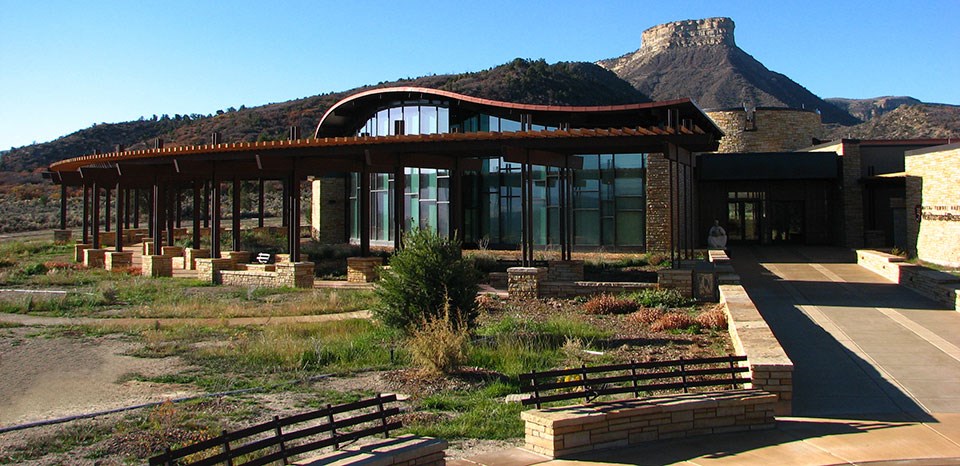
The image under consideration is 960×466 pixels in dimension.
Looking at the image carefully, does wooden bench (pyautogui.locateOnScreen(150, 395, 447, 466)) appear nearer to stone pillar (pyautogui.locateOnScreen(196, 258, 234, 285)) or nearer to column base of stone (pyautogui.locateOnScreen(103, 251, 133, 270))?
stone pillar (pyautogui.locateOnScreen(196, 258, 234, 285))

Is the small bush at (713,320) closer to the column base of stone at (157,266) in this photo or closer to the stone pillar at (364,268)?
the stone pillar at (364,268)

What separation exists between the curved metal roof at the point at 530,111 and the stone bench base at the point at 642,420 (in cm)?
1630

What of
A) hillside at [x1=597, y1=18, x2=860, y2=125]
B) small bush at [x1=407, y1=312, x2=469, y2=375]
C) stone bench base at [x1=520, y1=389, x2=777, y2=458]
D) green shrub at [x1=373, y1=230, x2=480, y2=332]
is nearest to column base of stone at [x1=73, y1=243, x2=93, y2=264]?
green shrub at [x1=373, y1=230, x2=480, y2=332]

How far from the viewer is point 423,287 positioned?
12312 mm

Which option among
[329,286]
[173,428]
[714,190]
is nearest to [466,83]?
[714,190]

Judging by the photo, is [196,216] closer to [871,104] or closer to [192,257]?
[192,257]

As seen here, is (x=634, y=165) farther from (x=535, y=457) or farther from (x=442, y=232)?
(x=535, y=457)

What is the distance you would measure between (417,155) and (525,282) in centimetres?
642

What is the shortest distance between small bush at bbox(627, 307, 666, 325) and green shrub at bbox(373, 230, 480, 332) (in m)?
3.20

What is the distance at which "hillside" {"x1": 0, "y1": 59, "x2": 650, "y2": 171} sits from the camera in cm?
6975

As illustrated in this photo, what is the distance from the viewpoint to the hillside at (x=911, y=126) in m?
67.9

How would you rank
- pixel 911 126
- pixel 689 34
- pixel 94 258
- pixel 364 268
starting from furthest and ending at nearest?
1. pixel 689 34
2. pixel 911 126
3. pixel 94 258
4. pixel 364 268

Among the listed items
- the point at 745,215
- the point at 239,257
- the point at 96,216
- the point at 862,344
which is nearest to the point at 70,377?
the point at 862,344

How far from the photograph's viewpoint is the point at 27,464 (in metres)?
6.80
